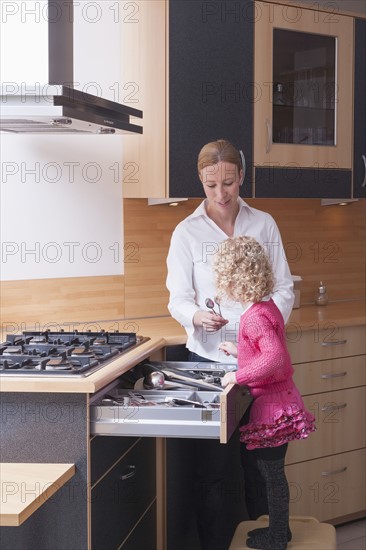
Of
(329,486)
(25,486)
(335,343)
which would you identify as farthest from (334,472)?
(25,486)

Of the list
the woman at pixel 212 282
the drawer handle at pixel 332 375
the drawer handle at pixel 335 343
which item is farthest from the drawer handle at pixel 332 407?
the woman at pixel 212 282

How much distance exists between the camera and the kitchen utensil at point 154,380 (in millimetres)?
2656

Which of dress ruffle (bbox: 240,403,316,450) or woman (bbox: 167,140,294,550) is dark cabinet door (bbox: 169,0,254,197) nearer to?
woman (bbox: 167,140,294,550)

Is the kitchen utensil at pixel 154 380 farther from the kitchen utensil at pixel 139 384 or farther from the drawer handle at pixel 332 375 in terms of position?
the drawer handle at pixel 332 375

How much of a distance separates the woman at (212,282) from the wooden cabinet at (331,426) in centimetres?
46

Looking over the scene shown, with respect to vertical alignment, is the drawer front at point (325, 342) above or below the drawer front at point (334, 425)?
above

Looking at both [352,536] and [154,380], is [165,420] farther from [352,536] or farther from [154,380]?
[352,536]

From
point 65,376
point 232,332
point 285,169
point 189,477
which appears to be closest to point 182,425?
point 65,376

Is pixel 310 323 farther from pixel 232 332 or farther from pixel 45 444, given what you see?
pixel 45 444

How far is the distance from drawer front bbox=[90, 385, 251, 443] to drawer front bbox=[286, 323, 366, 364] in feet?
3.76

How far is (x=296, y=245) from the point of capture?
4.28 m

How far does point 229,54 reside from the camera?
3.57 meters

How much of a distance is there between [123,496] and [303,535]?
0.57 m

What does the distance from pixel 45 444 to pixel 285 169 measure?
1.77 metres
